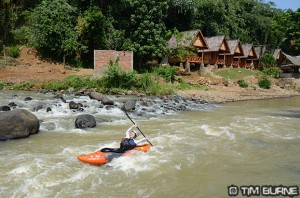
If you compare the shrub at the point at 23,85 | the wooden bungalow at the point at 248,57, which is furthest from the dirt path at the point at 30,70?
the wooden bungalow at the point at 248,57

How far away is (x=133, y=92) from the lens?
22188 millimetres

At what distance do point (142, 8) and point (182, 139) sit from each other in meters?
21.1

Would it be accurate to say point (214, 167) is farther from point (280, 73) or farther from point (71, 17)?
point (280, 73)

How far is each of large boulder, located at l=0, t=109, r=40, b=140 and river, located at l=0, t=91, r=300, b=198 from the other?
0.34 meters

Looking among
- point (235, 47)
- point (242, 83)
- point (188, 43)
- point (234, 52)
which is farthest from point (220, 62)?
point (242, 83)

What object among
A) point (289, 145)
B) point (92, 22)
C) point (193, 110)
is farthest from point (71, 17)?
point (289, 145)

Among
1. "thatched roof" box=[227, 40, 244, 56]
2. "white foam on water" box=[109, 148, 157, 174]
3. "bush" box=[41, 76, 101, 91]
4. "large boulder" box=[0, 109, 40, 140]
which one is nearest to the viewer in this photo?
"white foam on water" box=[109, 148, 157, 174]

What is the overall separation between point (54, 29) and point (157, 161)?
22.1 m

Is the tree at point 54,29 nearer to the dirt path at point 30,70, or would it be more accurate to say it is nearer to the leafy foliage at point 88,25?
the leafy foliage at point 88,25

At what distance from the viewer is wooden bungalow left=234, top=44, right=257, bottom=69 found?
1665 inches

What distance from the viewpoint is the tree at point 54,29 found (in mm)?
27328

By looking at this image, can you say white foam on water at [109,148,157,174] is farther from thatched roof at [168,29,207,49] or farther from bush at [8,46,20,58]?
thatched roof at [168,29,207,49]

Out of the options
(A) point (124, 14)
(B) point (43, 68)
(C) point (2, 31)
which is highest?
(A) point (124, 14)

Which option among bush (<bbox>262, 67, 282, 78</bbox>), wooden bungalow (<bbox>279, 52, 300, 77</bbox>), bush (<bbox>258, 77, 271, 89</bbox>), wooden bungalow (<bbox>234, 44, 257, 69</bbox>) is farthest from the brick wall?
wooden bungalow (<bbox>279, 52, 300, 77</bbox>)
